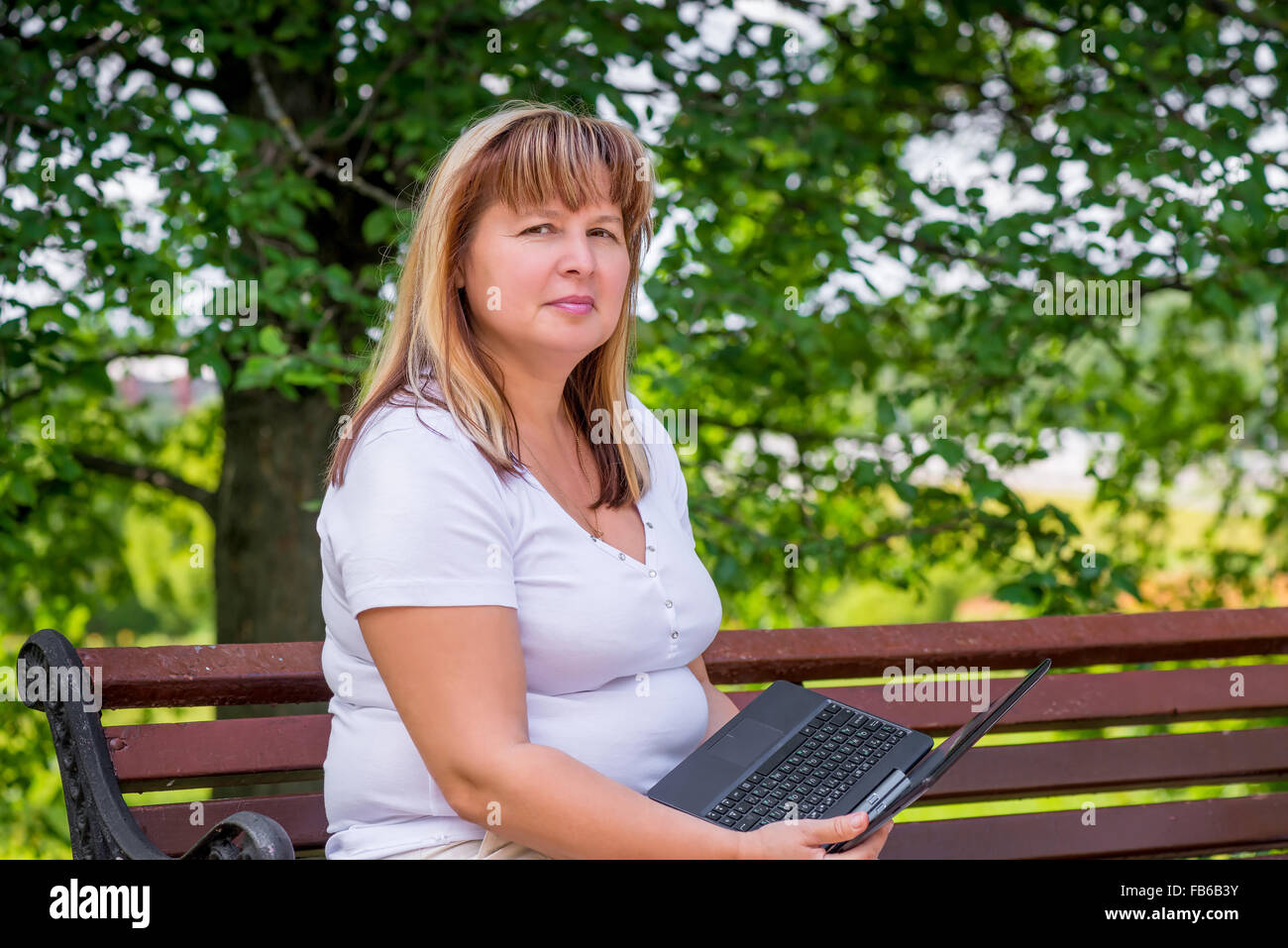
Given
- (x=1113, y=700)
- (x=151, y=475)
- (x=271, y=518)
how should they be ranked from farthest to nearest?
(x=151, y=475) → (x=271, y=518) → (x=1113, y=700)

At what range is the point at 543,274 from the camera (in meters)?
1.79

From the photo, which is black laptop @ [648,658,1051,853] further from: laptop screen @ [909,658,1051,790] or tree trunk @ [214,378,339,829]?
tree trunk @ [214,378,339,829]

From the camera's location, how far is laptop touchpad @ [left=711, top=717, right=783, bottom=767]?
6.04ft

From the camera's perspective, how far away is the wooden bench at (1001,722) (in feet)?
6.91

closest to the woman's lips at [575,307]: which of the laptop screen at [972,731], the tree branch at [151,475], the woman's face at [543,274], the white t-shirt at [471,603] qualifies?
the woman's face at [543,274]

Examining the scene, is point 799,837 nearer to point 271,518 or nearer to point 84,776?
point 84,776

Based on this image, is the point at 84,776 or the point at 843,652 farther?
the point at 843,652

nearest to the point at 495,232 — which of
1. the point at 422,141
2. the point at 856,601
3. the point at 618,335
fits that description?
the point at 618,335

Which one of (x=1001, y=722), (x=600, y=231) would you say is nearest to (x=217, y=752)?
(x=600, y=231)

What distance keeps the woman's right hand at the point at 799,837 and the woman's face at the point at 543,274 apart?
749 mm

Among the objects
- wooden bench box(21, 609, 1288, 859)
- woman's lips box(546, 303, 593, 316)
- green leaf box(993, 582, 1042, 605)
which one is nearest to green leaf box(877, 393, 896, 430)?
green leaf box(993, 582, 1042, 605)

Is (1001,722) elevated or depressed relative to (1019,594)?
depressed

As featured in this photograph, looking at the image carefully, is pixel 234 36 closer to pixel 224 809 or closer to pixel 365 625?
pixel 224 809

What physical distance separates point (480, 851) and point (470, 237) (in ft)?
2.86
